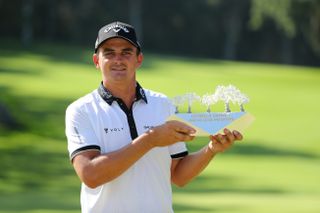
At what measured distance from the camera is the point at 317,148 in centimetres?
2316

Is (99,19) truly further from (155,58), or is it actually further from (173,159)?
(173,159)

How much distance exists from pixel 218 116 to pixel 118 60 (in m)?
0.53

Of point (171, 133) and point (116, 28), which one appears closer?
point (171, 133)

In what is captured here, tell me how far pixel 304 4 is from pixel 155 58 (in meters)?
12.1

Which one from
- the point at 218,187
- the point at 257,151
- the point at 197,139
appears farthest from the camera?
the point at 197,139

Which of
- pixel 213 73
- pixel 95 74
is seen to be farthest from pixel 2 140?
pixel 213 73

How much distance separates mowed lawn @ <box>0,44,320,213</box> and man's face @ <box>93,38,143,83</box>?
74 centimetres

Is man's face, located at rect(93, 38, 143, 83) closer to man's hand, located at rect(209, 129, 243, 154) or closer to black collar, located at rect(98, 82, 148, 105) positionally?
black collar, located at rect(98, 82, 148, 105)

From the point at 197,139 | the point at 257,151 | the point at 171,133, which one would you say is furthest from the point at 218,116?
the point at 197,139

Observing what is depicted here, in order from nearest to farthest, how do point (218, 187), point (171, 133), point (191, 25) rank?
point (171, 133), point (218, 187), point (191, 25)

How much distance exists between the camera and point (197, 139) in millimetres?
23125

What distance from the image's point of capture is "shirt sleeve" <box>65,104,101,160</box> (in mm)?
4551

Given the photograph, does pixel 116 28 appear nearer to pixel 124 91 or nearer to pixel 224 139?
pixel 124 91

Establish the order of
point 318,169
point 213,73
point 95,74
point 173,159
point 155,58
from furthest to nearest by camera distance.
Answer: point 155,58, point 213,73, point 95,74, point 318,169, point 173,159
